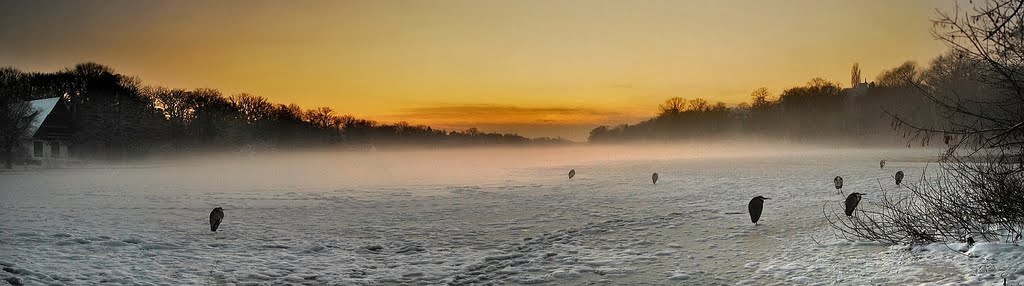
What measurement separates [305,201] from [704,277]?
2149 cm

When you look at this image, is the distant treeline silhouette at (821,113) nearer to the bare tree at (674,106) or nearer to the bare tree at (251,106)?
the bare tree at (674,106)

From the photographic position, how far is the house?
64125 mm

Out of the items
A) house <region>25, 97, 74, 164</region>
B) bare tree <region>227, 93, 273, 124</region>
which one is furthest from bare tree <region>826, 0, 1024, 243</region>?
bare tree <region>227, 93, 273, 124</region>

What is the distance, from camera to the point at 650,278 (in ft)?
38.7

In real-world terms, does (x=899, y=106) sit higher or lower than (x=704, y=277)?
higher

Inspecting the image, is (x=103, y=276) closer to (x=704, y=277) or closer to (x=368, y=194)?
(x=704, y=277)

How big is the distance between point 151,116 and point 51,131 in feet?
50.9

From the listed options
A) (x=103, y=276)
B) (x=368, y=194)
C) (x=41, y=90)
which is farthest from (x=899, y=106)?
(x=41, y=90)

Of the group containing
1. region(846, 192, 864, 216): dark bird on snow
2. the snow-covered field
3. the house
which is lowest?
the snow-covered field

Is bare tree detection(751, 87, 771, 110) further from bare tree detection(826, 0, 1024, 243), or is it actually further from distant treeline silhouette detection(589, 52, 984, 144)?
bare tree detection(826, 0, 1024, 243)

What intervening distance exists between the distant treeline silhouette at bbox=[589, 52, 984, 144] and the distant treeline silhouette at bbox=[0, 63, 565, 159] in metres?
87.4

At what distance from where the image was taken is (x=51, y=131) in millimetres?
65938

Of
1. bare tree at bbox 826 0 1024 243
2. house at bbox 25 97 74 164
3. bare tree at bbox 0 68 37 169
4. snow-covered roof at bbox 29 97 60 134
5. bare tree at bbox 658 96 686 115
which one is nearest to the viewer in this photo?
bare tree at bbox 826 0 1024 243

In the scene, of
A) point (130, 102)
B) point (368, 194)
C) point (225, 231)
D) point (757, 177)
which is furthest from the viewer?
point (130, 102)
